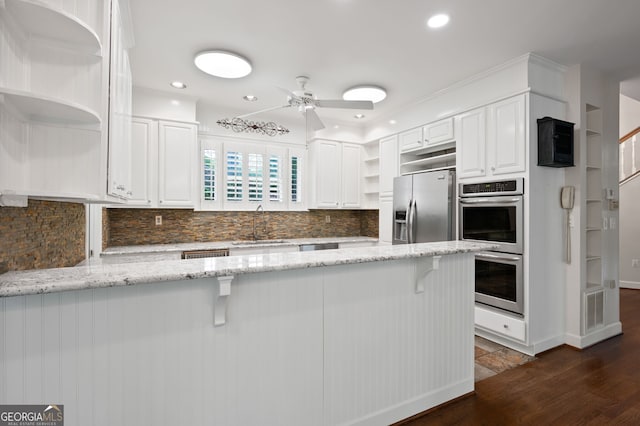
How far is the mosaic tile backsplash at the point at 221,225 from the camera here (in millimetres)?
3863

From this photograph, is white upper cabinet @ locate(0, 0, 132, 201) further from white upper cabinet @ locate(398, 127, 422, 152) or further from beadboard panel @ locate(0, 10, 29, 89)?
white upper cabinet @ locate(398, 127, 422, 152)

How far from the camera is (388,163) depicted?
4520mm

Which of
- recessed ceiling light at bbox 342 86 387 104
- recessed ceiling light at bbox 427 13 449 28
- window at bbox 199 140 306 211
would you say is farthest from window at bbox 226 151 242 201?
recessed ceiling light at bbox 427 13 449 28

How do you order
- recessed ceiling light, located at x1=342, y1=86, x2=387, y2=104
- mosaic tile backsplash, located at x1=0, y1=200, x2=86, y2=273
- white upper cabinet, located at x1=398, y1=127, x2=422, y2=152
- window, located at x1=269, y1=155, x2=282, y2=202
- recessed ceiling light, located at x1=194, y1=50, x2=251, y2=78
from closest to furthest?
mosaic tile backsplash, located at x1=0, y1=200, x2=86, y2=273, recessed ceiling light, located at x1=194, y1=50, x2=251, y2=78, recessed ceiling light, located at x1=342, y1=86, x2=387, y2=104, white upper cabinet, located at x1=398, y1=127, x2=422, y2=152, window, located at x1=269, y1=155, x2=282, y2=202

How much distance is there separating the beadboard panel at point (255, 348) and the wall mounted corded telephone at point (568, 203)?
158 centimetres

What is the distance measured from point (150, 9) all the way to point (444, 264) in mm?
2665

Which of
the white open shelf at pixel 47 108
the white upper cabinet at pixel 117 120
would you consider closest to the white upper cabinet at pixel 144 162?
the white upper cabinet at pixel 117 120

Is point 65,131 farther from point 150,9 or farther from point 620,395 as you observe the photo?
point 620,395

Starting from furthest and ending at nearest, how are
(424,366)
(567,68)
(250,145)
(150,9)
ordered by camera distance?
(250,145)
(567,68)
(150,9)
(424,366)

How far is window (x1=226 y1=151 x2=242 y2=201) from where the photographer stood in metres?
4.38

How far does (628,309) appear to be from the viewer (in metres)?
4.20

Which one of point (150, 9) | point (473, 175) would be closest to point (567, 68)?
point (473, 175)

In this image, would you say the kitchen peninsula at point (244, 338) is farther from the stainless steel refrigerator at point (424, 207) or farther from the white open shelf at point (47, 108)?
the stainless steel refrigerator at point (424, 207)

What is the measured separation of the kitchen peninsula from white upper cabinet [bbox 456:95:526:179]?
53.8 inches
